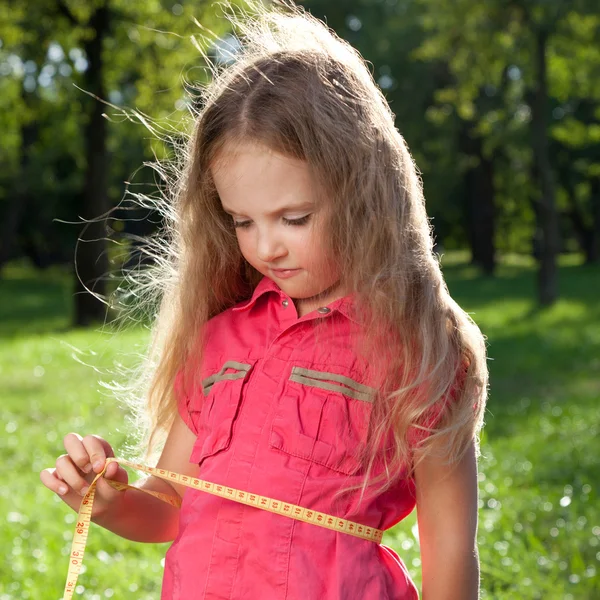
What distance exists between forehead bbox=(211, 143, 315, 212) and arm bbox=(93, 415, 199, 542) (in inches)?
21.6

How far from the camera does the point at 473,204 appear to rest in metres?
30.2

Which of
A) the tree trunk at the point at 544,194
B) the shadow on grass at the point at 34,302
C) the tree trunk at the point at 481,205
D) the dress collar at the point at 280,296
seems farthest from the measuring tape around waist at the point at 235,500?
the tree trunk at the point at 481,205

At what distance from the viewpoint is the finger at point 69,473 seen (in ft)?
6.09

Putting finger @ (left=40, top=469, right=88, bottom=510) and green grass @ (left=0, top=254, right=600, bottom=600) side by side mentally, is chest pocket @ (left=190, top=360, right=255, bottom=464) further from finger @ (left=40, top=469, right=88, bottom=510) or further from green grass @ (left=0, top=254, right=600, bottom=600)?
green grass @ (left=0, top=254, right=600, bottom=600)

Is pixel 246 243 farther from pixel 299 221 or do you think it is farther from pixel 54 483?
pixel 54 483

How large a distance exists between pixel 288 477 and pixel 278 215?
479 mm

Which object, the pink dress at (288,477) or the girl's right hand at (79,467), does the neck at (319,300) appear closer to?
the pink dress at (288,477)

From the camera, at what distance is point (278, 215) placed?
5.90 feet

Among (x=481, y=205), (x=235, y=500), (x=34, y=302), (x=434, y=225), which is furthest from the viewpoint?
(x=481, y=205)

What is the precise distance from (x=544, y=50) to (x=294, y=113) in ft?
50.4

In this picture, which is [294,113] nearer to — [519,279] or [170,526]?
[170,526]

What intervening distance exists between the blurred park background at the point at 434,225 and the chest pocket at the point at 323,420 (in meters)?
0.59

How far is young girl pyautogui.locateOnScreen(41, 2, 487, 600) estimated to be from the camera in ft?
5.78

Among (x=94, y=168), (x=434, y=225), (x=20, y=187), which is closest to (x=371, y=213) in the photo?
(x=434, y=225)
